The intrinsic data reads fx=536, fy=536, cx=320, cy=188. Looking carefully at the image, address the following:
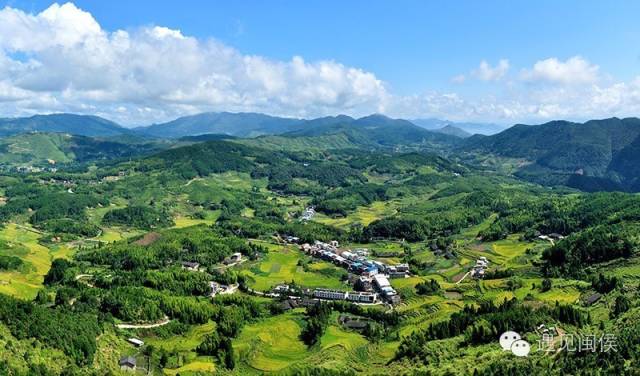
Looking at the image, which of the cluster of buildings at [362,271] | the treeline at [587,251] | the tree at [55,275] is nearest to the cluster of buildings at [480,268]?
the treeline at [587,251]

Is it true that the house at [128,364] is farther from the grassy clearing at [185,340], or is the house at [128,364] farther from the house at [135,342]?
the grassy clearing at [185,340]

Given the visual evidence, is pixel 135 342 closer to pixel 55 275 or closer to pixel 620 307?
pixel 55 275

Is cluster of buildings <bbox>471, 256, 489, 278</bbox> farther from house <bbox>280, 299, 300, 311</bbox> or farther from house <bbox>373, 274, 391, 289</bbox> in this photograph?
house <bbox>280, 299, 300, 311</bbox>

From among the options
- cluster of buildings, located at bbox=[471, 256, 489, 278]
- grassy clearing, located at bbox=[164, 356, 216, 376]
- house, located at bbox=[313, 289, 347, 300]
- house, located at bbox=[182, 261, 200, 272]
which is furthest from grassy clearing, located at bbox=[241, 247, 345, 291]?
grassy clearing, located at bbox=[164, 356, 216, 376]

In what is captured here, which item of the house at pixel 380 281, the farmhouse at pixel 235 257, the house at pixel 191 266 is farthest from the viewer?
the farmhouse at pixel 235 257

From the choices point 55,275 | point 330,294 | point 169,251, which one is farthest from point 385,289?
point 55,275
